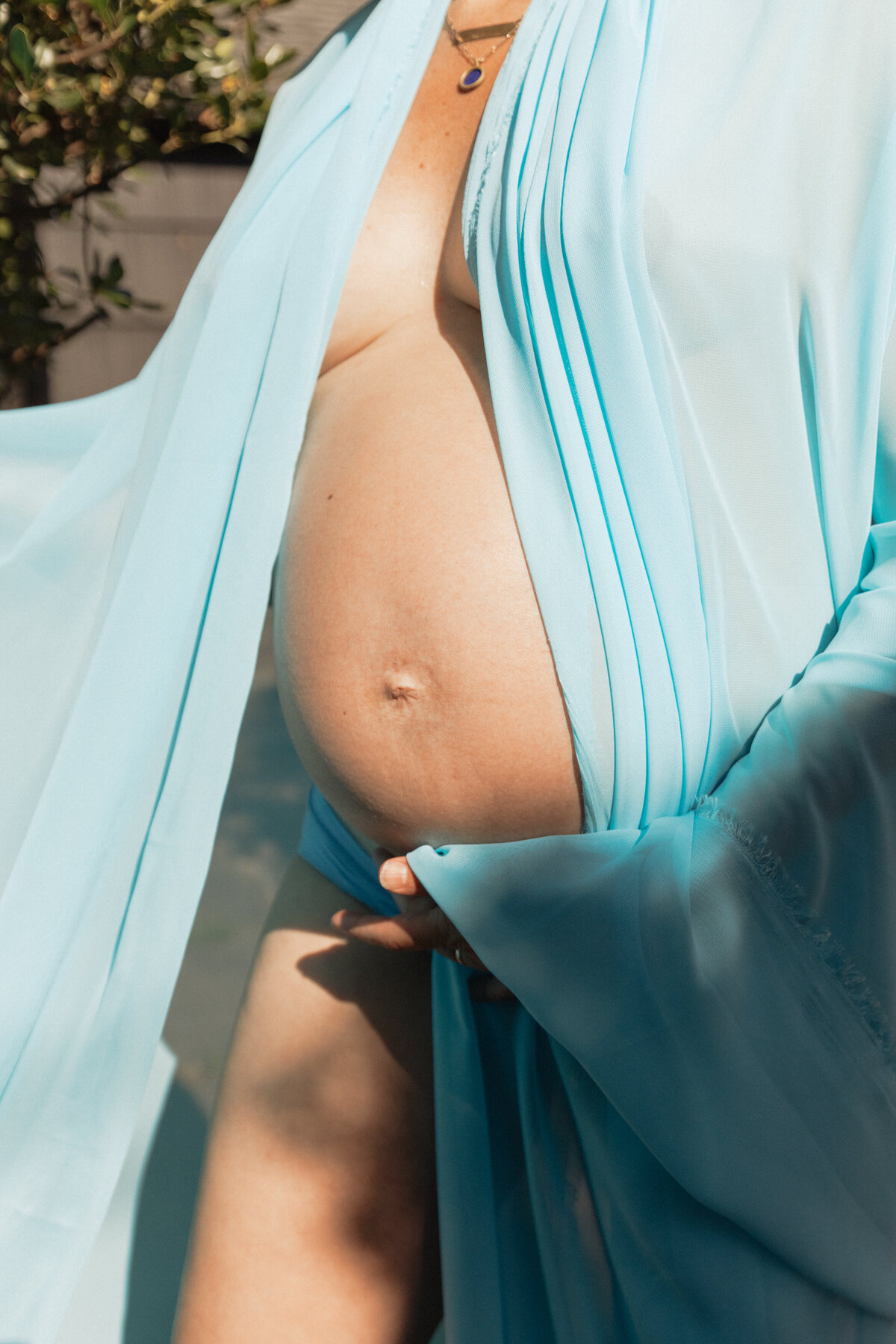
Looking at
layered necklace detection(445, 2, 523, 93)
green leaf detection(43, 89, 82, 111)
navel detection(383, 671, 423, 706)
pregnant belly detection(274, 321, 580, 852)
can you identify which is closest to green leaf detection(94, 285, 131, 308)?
green leaf detection(43, 89, 82, 111)

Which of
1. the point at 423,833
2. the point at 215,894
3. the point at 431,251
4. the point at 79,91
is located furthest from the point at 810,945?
the point at 79,91

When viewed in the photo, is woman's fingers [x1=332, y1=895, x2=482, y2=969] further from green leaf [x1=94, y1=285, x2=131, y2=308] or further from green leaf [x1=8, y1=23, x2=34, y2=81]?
green leaf [x1=94, y1=285, x2=131, y2=308]

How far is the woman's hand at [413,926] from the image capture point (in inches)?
31.3

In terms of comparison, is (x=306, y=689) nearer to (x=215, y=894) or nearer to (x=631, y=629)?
(x=631, y=629)

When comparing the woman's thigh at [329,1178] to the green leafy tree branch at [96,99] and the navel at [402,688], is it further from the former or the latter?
the green leafy tree branch at [96,99]

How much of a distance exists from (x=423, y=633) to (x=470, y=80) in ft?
1.90

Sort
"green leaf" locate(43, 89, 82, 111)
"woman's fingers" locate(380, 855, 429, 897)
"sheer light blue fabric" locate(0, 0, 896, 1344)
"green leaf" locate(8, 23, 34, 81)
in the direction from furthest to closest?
"green leaf" locate(43, 89, 82, 111)
"green leaf" locate(8, 23, 34, 81)
"woman's fingers" locate(380, 855, 429, 897)
"sheer light blue fabric" locate(0, 0, 896, 1344)

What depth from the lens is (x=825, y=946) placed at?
69 centimetres

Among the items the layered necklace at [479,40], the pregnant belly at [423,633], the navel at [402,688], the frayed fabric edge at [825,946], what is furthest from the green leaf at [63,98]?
the frayed fabric edge at [825,946]

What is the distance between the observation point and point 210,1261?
37.0 inches

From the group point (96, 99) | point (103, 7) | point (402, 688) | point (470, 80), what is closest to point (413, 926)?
point (402, 688)

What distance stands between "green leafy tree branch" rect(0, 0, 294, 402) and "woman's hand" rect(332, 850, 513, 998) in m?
1.62

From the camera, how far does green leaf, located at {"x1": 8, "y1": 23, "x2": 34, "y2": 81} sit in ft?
5.54

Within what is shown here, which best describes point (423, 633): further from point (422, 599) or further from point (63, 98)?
point (63, 98)
